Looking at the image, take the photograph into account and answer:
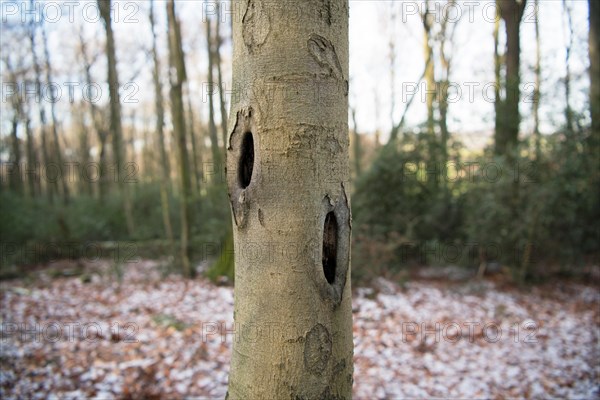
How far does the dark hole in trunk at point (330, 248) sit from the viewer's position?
49.3 inches

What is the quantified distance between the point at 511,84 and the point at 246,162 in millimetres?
7971

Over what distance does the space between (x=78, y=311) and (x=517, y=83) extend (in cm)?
857

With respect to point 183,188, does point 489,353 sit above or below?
below

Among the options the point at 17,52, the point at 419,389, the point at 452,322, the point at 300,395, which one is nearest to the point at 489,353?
the point at 452,322

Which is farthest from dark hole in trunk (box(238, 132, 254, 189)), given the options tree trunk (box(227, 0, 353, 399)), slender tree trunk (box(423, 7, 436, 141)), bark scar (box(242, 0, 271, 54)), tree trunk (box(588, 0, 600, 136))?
tree trunk (box(588, 0, 600, 136))

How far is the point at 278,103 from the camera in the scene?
1.16 m

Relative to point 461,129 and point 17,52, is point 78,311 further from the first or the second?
point 17,52

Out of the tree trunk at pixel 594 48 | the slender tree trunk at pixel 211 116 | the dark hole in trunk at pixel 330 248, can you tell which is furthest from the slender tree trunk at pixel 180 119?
the tree trunk at pixel 594 48

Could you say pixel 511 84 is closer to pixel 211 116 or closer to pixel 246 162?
pixel 211 116

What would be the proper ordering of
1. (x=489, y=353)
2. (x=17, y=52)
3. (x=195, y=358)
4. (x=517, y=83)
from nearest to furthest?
1. (x=195, y=358)
2. (x=489, y=353)
3. (x=517, y=83)
4. (x=17, y=52)

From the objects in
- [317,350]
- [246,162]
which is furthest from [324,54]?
[317,350]

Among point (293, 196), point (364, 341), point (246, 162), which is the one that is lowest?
point (364, 341)

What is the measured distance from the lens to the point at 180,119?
7457 millimetres

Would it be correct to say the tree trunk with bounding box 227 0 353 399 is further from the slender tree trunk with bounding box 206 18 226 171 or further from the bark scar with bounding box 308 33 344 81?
the slender tree trunk with bounding box 206 18 226 171
